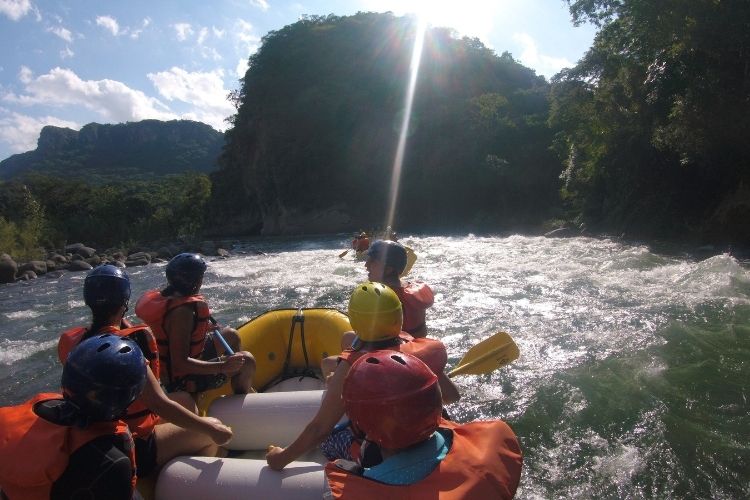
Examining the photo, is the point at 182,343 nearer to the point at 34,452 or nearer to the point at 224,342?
the point at 224,342

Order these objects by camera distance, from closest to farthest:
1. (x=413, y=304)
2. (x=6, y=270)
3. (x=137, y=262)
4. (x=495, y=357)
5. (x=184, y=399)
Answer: (x=184, y=399)
(x=413, y=304)
(x=495, y=357)
(x=6, y=270)
(x=137, y=262)

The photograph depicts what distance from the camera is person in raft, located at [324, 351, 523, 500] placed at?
1370 millimetres

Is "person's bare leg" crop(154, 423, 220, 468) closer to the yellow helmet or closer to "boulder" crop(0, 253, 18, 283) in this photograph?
the yellow helmet

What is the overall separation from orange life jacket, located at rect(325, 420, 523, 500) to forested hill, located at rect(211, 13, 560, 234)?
29419 millimetres

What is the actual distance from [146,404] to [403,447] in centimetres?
125

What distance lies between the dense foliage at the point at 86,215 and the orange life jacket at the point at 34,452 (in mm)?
20251

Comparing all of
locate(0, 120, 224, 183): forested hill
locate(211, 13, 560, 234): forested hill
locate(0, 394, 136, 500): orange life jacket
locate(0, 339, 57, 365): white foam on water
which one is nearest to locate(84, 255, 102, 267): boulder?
locate(0, 339, 57, 365): white foam on water

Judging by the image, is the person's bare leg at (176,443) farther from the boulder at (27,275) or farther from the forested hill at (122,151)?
the forested hill at (122,151)

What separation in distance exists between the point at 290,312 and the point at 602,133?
17934 mm

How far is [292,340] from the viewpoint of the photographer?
401 centimetres

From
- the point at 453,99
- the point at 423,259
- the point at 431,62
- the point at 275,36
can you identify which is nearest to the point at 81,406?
the point at 423,259

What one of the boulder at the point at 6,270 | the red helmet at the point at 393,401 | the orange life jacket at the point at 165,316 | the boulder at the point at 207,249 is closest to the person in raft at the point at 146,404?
the orange life jacket at the point at 165,316

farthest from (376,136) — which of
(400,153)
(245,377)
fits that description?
(245,377)

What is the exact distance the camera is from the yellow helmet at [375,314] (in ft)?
7.06
